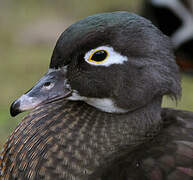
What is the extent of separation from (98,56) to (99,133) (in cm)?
24

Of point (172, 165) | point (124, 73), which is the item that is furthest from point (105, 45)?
point (172, 165)

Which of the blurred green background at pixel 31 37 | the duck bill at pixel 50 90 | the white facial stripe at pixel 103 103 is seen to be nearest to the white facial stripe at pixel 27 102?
the duck bill at pixel 50 90

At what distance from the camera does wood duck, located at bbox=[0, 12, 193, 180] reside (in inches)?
46.9

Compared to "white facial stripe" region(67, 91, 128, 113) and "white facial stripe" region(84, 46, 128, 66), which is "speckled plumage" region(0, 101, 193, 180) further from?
"white facial stripe" region(84, 46, 128, 66)

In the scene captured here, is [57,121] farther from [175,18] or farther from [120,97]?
[175,18]

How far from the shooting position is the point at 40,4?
4.97m

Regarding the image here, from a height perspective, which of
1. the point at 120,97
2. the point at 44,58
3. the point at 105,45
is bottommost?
the point at 44,58

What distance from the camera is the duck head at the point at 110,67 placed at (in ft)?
3.93

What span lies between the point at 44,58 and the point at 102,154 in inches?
108

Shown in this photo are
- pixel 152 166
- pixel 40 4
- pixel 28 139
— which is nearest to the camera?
pixel 152 166

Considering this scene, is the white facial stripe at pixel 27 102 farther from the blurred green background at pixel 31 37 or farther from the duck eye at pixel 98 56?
the blurred green background at pixel 31 37

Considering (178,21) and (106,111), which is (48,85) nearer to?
(106,111)

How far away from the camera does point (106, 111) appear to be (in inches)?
50.8

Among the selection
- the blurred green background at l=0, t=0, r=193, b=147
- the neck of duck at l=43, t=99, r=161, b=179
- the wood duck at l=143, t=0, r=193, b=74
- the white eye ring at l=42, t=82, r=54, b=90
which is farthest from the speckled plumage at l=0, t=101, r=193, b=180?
the wood duck at l=143, t=0, r=193, b=74
